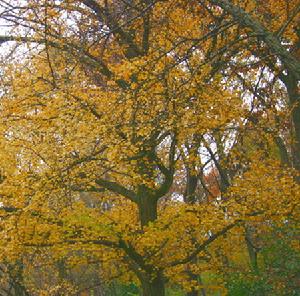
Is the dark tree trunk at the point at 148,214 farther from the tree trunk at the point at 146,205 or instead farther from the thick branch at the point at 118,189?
the thick branch at the point at 118,189

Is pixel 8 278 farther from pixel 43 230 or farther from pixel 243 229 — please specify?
pixel 243 229

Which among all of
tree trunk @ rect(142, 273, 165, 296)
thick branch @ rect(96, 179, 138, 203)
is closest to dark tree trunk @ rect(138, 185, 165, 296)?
tree trunk @ rect(142, 273, 165, 296)

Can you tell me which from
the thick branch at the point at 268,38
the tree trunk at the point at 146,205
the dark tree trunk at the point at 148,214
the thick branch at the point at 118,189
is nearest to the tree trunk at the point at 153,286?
the dark tree trunk at the point at 148,214

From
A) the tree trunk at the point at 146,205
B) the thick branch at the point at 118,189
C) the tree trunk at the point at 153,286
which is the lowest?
the tree trunk at the point at 153,286

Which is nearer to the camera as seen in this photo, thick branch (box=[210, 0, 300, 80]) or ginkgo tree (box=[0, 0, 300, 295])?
thick branch (box=[210, 0, 300, 80])

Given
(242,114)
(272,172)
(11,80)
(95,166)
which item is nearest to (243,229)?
(272,172)

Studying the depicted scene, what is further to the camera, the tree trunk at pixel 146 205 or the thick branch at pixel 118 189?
the thick branch at pixel 118 189

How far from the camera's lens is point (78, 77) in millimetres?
10180

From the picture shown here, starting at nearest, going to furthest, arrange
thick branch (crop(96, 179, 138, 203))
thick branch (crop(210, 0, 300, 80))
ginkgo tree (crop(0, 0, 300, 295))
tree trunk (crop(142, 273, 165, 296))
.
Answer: thick branch (crop(210, 0, 300, 80))
ginkgo tree (crop(0, 0, 300, 295))
tree trunk (crop(142, 273, 165, 296))
thick branch (crop(96, 179, 138, 203))

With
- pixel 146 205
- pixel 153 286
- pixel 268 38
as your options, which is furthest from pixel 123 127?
pixel 153 286

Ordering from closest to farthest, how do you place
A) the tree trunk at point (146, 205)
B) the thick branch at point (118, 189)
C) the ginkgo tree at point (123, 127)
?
1. the ginkgo tree at point (123, 127)
2. the tree trunk at point (146, 205)
3. the thick branch at point (118, 189)

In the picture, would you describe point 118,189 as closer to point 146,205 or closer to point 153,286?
point 146,205

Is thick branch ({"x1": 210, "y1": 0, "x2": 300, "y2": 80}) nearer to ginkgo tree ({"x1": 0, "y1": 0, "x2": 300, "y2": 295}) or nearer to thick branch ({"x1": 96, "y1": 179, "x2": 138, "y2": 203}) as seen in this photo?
ginkgo tree ({"x1": 0, "y1": 0, "x2": 300, "y2": 295})

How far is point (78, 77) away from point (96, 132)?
3.21 metres
